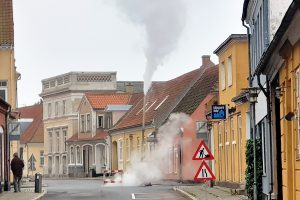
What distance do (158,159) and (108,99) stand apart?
23.7 meters

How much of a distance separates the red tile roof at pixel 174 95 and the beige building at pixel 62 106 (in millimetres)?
14227

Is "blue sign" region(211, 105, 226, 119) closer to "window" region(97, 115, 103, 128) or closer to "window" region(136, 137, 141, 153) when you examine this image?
"window" region(136, 137, 141, 153)

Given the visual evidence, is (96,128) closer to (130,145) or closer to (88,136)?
(88,136)

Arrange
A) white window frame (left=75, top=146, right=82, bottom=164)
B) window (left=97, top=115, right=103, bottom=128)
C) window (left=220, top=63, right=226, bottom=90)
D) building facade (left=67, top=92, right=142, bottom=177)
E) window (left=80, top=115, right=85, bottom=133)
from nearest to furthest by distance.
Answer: window (left=220, top=63, right=226, bottom=90), building facade (left=67, top=92, right=142, bottom=177), window (left=97, top=115, right=103, bottom=128), window (left=80, top=115, right=85, bottom=133), white window frame (left=75, top=146, right=82, bottom=164)

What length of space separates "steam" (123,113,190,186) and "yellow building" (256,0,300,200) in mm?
34491

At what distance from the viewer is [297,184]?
55.0 feet

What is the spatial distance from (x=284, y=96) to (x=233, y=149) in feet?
68.3

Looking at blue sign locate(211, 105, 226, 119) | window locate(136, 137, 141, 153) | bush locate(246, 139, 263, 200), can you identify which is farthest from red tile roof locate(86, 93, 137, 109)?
bush locate(246, 139, 263, 200)

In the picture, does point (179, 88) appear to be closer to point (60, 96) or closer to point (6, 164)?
point (6, 164)

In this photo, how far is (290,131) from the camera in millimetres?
17562

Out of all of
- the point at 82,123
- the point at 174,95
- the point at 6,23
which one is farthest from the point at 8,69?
the point at 82,123

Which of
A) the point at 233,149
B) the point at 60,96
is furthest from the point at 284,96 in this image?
the point at 60,96

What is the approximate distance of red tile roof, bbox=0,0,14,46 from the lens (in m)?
53.8

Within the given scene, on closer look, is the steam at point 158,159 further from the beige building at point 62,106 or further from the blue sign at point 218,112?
the beige building at point 62,106
